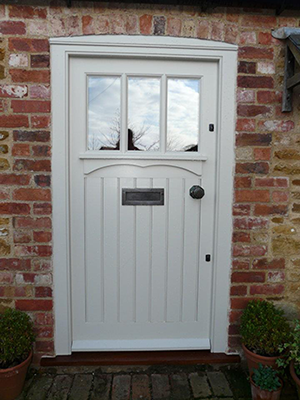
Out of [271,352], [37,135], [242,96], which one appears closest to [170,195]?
[242,96]

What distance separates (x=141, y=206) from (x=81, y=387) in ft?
4.59

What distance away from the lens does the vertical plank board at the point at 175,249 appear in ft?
8.05

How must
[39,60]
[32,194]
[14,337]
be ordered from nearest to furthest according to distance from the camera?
1. [14,337]
2. [39,60]
3. [32,194]

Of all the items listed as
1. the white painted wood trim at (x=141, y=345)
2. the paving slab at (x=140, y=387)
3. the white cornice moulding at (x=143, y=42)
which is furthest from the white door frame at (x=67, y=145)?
the paving slab at (x=140, y=387)

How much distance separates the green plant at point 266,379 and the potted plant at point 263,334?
65 mm

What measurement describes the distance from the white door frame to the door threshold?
0.08m

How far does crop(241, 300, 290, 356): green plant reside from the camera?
213cm

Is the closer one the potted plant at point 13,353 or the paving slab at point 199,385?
the potted plant at point 13,353

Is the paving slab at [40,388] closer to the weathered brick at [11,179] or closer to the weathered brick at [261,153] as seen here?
the weathered brick at [11,179]

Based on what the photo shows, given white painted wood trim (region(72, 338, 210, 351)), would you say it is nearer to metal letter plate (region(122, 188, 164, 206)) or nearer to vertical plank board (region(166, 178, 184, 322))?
vertical plank board (region(166, 178, 184, 322))

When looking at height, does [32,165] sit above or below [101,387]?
above

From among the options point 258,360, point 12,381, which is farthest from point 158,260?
point 12,381

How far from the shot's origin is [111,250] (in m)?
2.47

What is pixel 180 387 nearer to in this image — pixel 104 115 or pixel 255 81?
pixel 104 115
